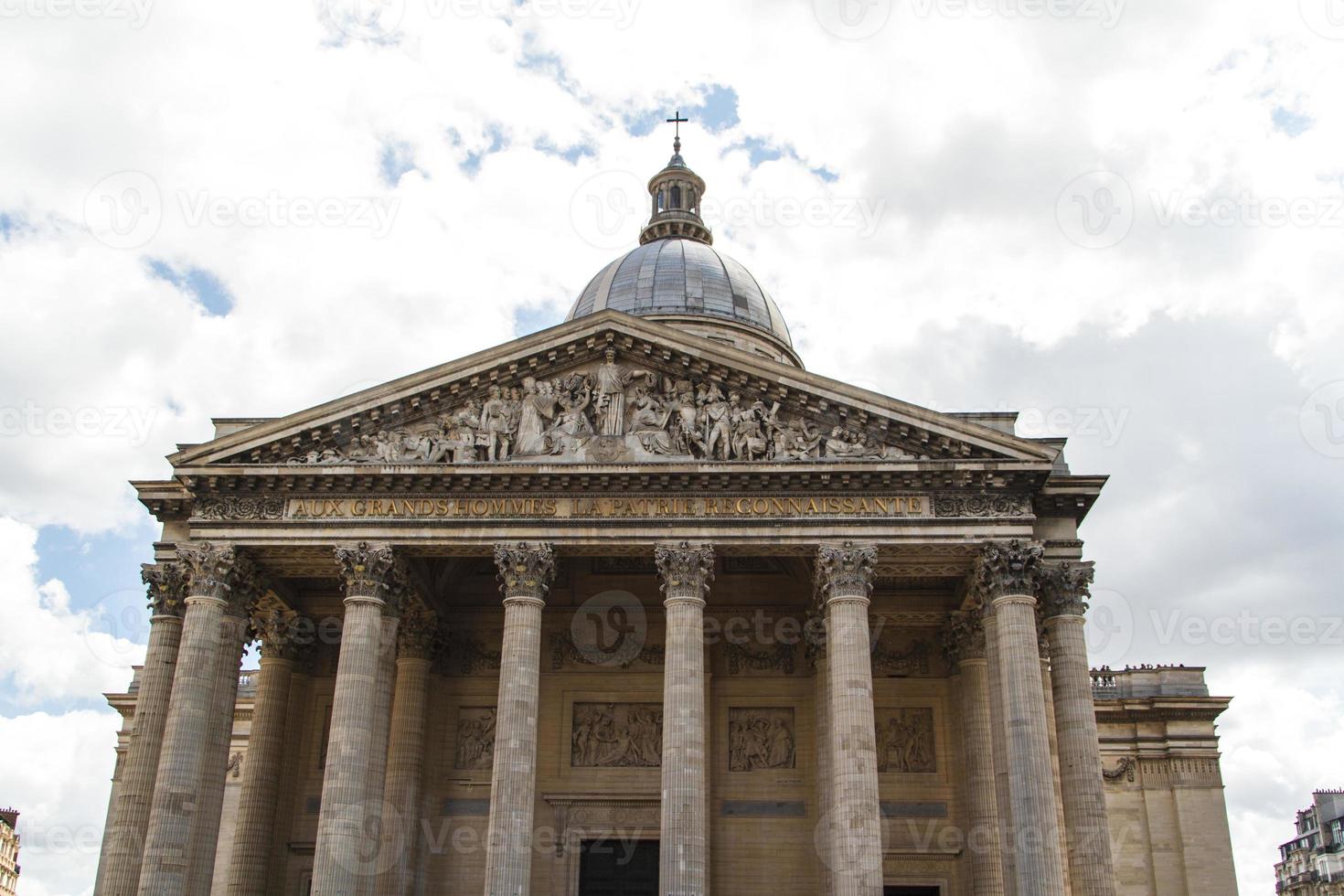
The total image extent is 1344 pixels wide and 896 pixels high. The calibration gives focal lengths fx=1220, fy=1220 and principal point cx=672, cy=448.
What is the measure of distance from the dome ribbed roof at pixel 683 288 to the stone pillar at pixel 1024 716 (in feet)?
107

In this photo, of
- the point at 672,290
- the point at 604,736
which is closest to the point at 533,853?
the point at 604,736

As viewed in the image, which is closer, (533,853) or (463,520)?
(463,520)

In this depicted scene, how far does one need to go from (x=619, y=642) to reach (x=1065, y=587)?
38.6ft

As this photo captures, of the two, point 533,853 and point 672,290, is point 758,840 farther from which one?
point 672,290

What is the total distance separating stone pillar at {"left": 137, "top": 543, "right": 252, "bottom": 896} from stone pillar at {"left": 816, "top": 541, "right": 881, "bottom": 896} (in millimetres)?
13629

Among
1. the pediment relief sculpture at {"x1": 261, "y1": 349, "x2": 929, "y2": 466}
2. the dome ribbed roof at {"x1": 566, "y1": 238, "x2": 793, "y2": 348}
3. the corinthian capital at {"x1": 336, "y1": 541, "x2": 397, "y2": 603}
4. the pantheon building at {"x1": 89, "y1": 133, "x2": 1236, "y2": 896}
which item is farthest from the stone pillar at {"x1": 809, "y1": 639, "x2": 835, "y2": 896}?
the dome ribbed roof at {"x1": 566, "y1": 238, "x2": 793, "y2": 348}

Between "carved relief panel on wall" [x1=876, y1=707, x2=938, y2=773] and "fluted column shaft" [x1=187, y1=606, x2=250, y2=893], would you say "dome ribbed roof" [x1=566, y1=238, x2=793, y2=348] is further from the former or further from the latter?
"fluted column shaft" [x1=187, y1=606, x2=250, y2=893]

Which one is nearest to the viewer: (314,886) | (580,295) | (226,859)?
(314,886)

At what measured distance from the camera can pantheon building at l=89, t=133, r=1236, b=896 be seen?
86.1ft

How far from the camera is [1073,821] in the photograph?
2622 cm

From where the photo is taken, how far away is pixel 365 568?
27.7 m

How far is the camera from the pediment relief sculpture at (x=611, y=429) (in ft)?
92.3

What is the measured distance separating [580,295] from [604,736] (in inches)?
1431

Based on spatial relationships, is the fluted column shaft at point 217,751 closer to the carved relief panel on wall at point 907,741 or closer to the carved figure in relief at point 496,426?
the carved figure in relief at point 496,426
